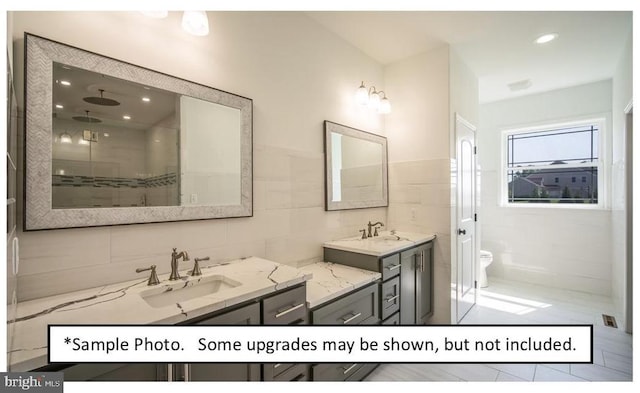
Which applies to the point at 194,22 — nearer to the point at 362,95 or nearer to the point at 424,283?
the point at 362,95

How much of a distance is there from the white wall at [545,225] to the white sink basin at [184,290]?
378 cm

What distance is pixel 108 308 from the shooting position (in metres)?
1.00

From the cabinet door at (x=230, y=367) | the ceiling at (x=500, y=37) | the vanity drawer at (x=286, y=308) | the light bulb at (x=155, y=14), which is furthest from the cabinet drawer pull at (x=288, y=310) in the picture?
the ceiling at (x=500, y=37)

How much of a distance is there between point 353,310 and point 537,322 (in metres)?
2.07

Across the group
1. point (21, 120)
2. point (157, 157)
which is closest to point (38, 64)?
point (21, 120)

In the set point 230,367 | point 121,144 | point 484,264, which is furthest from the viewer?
point 484,264

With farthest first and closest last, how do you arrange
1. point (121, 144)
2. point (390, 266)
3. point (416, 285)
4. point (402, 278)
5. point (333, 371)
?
Result: point (416, 285) → point (402, 278) → point (390, 266) → point (333, 371) → point (121, 144)

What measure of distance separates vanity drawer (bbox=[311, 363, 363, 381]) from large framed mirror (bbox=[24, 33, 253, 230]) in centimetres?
92

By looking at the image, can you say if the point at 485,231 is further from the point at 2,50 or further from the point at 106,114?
the point at 2,50

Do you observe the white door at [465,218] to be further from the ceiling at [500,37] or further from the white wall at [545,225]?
the white wall at [545,225]

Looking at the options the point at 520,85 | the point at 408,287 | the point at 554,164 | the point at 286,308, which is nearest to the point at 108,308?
the point at 286,308

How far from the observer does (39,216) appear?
3.50 ft

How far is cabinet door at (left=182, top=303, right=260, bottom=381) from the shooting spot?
3.35 ft

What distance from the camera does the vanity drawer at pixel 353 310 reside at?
59.0 inches
